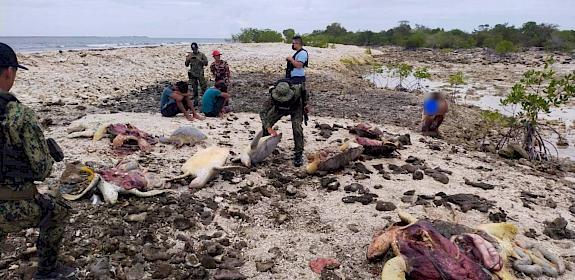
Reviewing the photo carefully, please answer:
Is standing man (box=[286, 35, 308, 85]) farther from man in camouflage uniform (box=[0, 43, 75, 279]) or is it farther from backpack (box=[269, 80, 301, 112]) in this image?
man in camouflage uniform (box=[0, 43, 75, 279])

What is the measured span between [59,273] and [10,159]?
121 centimetres

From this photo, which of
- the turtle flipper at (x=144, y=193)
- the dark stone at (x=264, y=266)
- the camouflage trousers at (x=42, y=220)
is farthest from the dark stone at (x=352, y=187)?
the camouflage trousers at (x=42, y=220)

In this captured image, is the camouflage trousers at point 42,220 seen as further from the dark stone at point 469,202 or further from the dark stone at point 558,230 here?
the dark stone at point 558,230

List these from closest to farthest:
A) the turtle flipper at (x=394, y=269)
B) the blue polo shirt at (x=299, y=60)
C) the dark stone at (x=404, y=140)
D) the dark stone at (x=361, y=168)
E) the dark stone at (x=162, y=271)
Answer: the turtle flipper at (x=394, y=269)
the dark stone at (x=162, y=271)
the dark stone at (x=361, y=168)
the blue polo shirt at (x=299, y=60)
the dark stone at (x=404, y=140)

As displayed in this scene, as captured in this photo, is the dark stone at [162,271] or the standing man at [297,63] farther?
the standing man at [297,63]

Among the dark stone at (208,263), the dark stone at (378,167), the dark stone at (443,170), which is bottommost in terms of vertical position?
the dark stone at (208,263)

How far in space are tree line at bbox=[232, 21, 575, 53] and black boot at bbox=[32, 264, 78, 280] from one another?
3932cm

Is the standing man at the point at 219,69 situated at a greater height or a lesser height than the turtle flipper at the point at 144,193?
greater

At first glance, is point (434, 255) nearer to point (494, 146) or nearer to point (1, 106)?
point (1, 106)

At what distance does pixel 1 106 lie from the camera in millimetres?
2951

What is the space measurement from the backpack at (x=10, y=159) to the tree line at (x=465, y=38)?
1562 inches

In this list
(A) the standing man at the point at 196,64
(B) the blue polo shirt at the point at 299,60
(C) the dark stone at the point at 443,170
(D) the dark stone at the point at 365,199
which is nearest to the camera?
(D) the dark stone at the point at 365,199

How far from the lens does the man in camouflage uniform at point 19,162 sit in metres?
2.98

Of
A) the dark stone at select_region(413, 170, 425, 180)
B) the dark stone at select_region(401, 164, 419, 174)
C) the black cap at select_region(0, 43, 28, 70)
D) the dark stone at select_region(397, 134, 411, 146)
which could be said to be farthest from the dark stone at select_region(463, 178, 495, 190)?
the black cap at select_region(0, 43, 28, 70)
